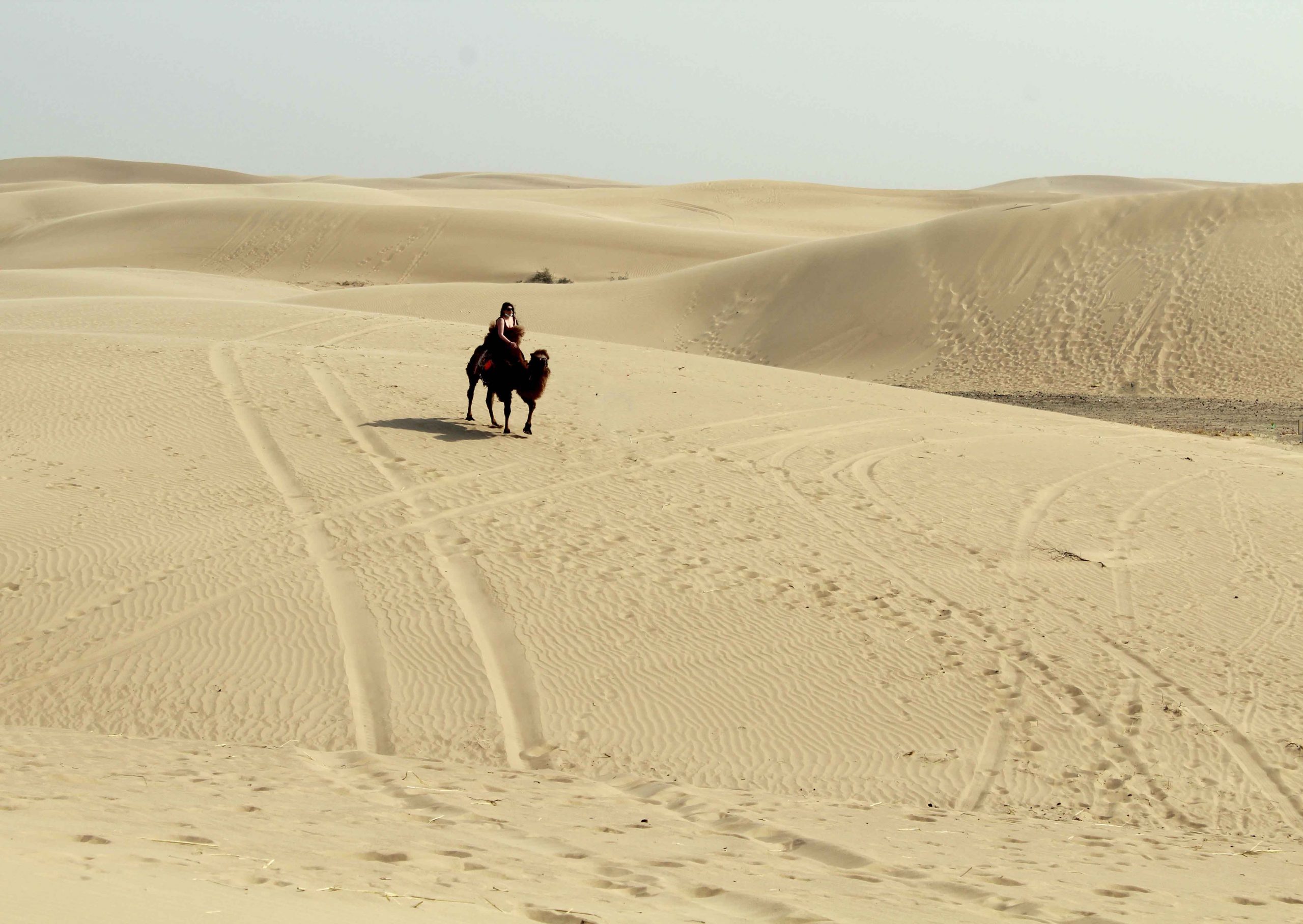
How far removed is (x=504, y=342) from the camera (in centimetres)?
1372

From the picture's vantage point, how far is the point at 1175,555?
11.7 metres

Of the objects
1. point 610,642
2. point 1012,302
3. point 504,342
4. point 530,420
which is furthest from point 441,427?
point 1012,302

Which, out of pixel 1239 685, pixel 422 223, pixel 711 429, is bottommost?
pixel 1239 685

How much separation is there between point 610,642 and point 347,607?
2131 mm

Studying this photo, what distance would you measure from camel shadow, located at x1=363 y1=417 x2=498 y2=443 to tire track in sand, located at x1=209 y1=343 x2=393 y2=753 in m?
1.53

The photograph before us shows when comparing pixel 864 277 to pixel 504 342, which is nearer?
pixel 504 342

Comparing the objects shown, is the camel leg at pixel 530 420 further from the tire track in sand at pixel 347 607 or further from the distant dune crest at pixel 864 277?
the distant dune crest at pixel 864 277

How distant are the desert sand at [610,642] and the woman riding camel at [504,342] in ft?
3.49

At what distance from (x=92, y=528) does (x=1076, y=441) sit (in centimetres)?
1267

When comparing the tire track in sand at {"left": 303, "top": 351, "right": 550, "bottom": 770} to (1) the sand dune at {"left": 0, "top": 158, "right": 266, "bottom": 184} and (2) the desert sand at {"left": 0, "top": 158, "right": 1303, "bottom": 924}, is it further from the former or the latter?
(1) the sand dune at {"left": 0, "top": 158, "right": 266, "bottom": 184}

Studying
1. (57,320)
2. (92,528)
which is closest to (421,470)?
(92,528)

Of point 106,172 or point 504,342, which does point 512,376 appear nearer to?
point 504,342

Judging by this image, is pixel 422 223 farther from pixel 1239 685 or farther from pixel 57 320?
pixel 1239 685

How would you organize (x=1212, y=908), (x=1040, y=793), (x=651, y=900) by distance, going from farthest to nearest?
(x=1040, y=793) < (x=1212, y=908) < (x=651, y=900)
